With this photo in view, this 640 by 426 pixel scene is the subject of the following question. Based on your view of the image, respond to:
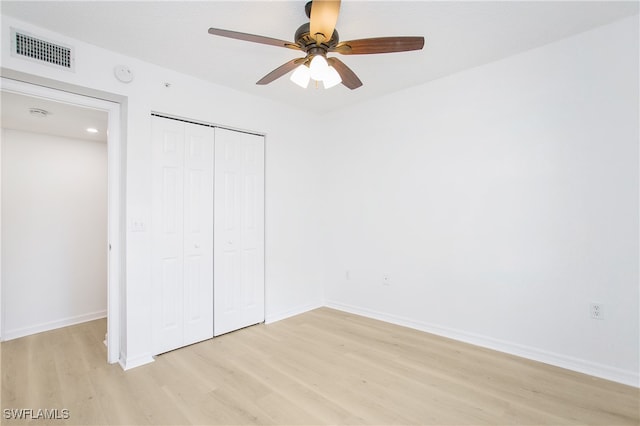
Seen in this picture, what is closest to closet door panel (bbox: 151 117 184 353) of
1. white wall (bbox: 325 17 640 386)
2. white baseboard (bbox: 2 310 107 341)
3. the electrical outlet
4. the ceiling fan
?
the ceiling fan

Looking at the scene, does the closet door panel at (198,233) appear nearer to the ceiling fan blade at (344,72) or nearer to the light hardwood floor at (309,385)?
the light hardwood floor at (309,385)

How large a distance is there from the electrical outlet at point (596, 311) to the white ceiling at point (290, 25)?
6.85 feet

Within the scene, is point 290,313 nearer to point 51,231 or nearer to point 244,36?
point 51,231

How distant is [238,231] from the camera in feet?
10.9

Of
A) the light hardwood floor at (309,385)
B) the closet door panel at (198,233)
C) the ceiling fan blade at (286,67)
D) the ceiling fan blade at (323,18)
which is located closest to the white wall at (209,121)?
the closet door panel at (198,233)

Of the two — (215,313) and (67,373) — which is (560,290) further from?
(67,373)

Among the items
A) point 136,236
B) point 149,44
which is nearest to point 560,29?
point 149,44

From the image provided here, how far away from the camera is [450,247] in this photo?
305 cm

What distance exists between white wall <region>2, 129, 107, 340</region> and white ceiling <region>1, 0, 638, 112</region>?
1.73 meters

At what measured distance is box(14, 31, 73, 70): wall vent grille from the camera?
81.7 inches

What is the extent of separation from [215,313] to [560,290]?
122 inches

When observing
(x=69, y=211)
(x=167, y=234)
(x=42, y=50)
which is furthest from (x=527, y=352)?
(x=69, y=211)

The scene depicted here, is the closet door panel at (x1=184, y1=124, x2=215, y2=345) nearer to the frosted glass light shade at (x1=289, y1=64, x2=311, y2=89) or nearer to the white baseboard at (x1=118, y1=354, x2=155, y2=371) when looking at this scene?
the white baseboard at (x1=118, y1=354, x2=155, y2=371)

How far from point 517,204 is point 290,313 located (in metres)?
2.70
